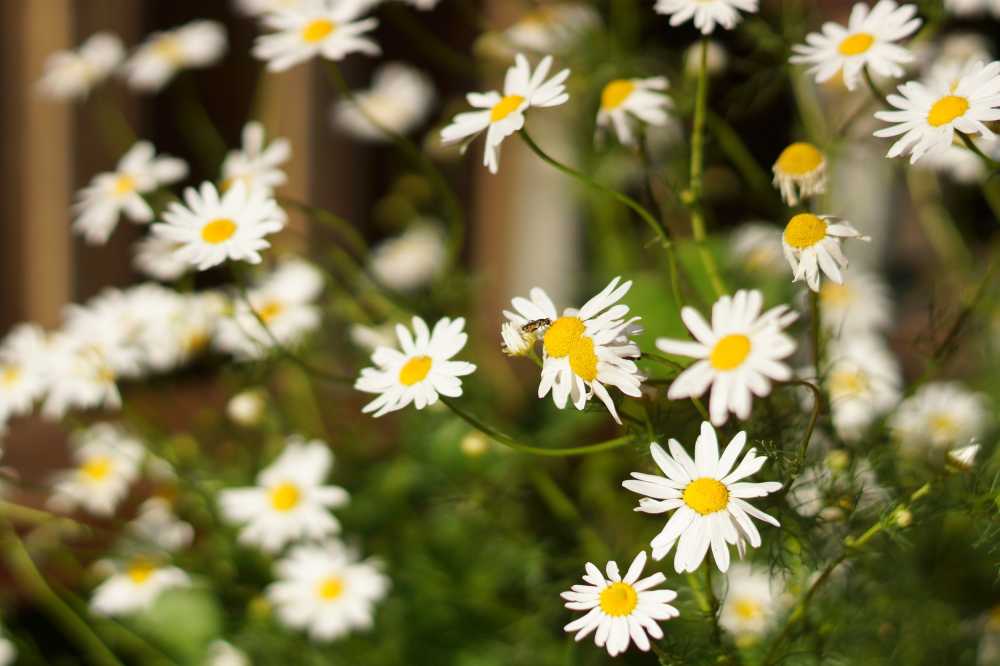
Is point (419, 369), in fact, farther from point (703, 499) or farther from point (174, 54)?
point (174, 54)

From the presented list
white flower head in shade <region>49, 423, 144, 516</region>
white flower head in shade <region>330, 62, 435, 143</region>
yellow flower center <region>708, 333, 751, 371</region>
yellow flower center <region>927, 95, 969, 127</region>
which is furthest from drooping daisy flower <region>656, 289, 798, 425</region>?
white flower head in shade <region>330, 62, 435, 143</region>

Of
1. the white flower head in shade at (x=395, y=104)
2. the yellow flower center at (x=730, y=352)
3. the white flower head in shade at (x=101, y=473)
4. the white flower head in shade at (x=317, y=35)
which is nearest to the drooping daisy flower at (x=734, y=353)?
the yellow flower center at (x=730, y=352)

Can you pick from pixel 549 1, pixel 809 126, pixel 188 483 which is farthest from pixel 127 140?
pixel 809 126

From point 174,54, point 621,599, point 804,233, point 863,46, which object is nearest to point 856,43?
point 863,46

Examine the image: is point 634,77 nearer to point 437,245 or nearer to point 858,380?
point 858,380

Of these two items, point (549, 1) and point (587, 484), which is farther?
point (549, 1)

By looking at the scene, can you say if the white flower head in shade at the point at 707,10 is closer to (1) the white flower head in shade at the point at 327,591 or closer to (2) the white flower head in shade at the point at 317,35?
(2) the white flower head in shade at the point at 317,35
